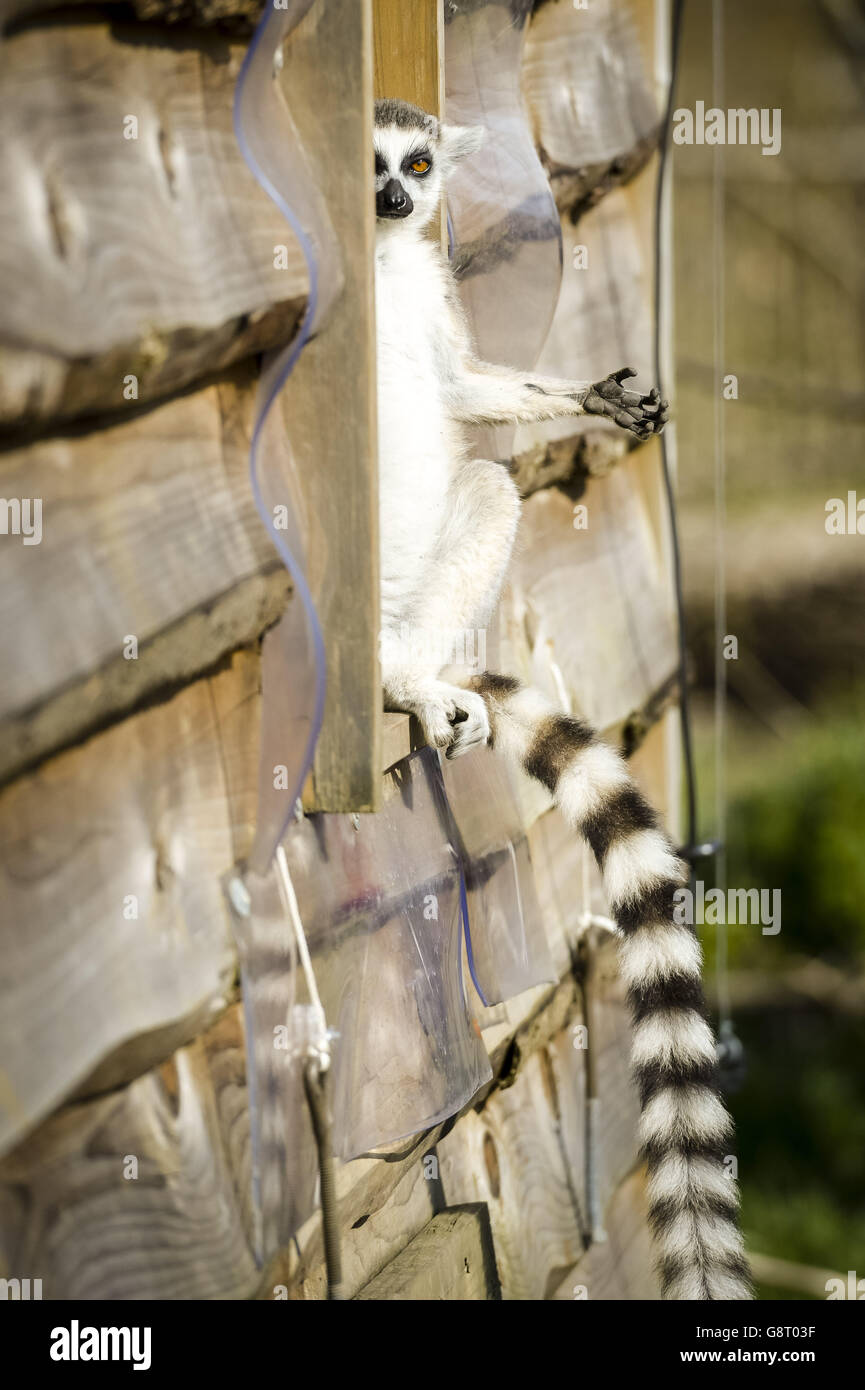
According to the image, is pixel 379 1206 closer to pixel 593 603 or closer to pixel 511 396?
pixel 511 396

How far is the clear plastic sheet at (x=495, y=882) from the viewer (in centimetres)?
156

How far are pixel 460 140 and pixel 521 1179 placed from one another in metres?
1.54

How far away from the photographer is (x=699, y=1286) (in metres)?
1.19

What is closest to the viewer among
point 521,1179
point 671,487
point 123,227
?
point 123,227

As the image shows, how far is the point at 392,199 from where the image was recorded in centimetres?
161

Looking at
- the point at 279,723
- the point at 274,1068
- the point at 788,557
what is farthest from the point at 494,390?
the point at 788,557

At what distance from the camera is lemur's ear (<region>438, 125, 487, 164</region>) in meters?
1.70

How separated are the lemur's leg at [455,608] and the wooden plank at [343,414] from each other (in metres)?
0.25

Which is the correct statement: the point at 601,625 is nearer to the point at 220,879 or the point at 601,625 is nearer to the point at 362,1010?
the point at 362,1010

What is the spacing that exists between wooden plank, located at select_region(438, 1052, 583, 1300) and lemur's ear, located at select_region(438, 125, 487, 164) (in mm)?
1352

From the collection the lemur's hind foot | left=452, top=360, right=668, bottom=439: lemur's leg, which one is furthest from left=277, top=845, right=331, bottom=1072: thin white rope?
left=452, top=360, right=668, bottom=439: lemur's leg

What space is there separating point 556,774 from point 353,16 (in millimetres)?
865

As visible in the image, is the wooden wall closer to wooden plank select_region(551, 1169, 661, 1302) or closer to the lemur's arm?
the lemur's arm

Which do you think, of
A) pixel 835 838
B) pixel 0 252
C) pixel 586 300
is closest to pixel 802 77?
pixel 835 838
